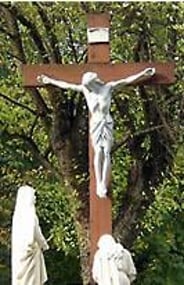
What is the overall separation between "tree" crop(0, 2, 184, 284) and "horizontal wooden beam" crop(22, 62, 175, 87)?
5.59 ft

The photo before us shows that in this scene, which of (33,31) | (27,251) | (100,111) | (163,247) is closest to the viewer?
(27,251)

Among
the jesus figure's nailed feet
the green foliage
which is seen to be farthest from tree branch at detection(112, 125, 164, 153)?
the jesus figure's nailed feet

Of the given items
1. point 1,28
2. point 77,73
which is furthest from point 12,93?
point 77,73

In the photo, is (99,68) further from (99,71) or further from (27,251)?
(27,251)

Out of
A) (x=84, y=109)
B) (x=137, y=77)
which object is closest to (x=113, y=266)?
(x=137, y=77)

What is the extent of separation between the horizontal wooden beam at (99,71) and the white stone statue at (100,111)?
44 millimetres

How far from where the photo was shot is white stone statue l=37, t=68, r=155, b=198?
801 cm

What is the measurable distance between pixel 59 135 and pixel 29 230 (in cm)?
344

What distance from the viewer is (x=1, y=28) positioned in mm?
10805

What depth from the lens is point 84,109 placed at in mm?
10727

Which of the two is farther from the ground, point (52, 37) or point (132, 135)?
point (52, 37)

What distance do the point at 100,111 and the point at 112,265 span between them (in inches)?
67.3

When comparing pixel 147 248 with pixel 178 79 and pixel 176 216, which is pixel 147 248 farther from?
pixel 178 79

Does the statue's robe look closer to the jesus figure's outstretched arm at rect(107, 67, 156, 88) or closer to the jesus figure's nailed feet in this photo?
the jesus figure's nailed feet
